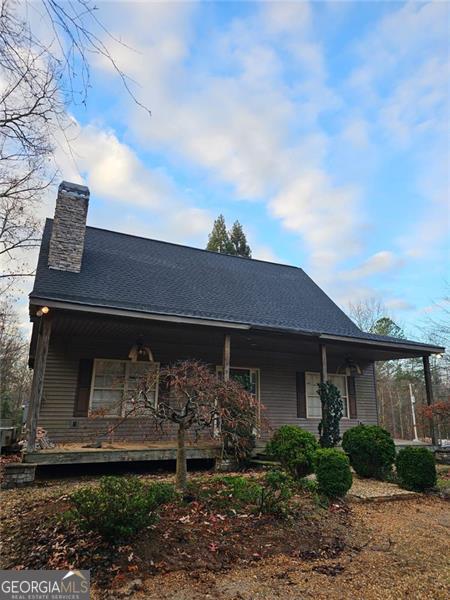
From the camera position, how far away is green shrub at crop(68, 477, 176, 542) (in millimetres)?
3385

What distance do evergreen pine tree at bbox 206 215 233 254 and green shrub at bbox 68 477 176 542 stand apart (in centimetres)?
2380

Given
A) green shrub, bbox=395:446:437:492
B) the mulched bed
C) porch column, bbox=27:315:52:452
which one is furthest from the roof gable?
→ the mulched bed

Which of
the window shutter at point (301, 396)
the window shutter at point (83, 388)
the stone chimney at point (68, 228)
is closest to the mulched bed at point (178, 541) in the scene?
the window shutter at point (83, 388)

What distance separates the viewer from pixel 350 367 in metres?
12.5

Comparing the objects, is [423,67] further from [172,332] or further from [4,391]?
[4,391]

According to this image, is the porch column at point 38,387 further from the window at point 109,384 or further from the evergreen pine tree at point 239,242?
the evergreen pine tree at point 239,242

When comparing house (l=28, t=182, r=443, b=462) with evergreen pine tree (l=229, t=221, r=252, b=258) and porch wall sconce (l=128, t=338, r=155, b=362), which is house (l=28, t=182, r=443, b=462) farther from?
evergreen pine tree (l=229, t=221, r=252, b=258)

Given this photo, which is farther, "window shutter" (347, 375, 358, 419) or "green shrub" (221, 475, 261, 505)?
"window shutter" (347, 375, 358, 419)

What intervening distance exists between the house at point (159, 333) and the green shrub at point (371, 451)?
1.99m

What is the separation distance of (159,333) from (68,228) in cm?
364

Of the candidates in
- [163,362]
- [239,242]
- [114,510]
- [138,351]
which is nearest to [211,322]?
[138,351]

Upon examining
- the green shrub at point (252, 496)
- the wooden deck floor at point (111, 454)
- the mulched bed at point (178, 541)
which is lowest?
the mulched bed at point (178, 541)

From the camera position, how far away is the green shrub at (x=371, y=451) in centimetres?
739

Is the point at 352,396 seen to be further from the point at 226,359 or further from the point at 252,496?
the point at 252,496
